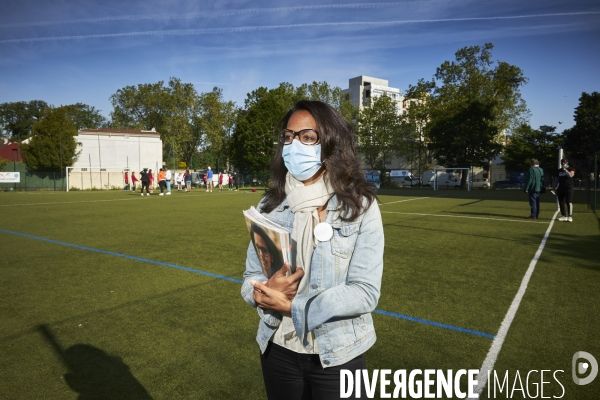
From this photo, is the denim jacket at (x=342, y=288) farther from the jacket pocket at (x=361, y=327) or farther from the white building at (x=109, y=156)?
the white building at (x=109, y=156)

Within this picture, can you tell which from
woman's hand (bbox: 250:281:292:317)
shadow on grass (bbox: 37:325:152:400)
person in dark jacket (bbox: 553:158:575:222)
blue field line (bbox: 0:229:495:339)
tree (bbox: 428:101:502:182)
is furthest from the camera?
tree (bbox: 428:101:502:182)

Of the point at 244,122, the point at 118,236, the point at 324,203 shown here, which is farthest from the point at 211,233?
the point at 244,122

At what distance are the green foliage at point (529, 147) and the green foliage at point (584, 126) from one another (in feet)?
8.54

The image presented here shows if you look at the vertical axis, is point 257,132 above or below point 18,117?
below

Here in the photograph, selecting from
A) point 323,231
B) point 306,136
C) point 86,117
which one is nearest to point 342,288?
point 323,231

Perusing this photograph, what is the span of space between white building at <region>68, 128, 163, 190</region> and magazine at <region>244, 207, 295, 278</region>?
5002cm

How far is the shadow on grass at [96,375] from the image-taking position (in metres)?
3.31

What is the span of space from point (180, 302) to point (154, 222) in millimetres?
9056

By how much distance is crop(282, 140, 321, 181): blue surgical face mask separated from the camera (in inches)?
77.7

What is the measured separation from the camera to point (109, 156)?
5019 centimetres

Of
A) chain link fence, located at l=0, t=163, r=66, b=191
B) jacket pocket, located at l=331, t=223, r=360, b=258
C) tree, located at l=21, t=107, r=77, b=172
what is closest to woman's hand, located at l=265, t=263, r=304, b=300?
jacket pocket, located at l=331, t=223, r=360, b=258

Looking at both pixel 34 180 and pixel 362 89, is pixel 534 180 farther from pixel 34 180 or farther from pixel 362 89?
pixel 362 89

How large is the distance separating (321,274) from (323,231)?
20cm

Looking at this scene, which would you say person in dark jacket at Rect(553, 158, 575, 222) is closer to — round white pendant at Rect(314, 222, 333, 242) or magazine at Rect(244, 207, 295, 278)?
round white pendant at Rect(314, 222, 333, 242)
